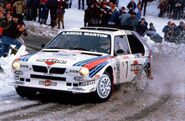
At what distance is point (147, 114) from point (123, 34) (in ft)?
10.8

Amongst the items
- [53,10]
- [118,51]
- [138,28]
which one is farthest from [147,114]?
[53,10]

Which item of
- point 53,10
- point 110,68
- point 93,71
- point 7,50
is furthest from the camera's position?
point 53,10

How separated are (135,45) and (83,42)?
164 centimetres

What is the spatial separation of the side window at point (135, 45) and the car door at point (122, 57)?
21 centimetres

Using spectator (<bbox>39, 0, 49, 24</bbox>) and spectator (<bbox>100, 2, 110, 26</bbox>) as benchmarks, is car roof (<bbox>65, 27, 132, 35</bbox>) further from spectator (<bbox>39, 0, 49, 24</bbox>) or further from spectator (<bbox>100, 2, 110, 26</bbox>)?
spectator (<bbox>39, 0, 49, 24</bbox>)

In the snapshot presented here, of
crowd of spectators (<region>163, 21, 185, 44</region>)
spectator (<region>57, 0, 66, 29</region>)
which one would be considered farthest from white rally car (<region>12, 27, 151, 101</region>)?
spectator (<region>57, 0, 66, 29</region>)

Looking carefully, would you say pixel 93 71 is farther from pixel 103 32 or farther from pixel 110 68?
pixel 103 32

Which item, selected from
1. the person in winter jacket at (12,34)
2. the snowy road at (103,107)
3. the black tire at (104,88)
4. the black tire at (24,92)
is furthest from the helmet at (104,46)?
the person in winter jacket at (12,34)

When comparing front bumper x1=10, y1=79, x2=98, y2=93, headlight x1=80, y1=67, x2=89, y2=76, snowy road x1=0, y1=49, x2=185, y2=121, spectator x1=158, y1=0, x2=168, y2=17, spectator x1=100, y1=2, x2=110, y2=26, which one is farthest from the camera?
spectator x1=158, y1=0, x2=168, y2=17

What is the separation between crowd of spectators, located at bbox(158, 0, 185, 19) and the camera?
31.4 metres

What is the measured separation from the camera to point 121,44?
38.8ft

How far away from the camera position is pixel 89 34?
460 inches

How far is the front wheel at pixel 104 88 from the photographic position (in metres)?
10.3

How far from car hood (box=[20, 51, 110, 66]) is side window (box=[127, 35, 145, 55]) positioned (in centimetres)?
148
